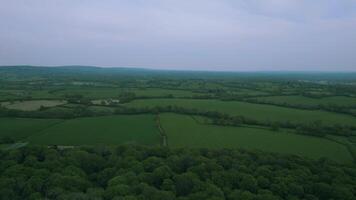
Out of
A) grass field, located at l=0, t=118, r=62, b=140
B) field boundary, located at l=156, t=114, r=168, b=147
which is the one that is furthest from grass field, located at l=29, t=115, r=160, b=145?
grass field, located at l=0, t=118, r=62, b=140

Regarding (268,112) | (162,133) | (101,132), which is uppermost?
(268,112)

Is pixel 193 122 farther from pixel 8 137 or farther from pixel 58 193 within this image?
pixel 58 193

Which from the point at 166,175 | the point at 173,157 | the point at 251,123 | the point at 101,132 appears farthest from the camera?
the point at 251,123

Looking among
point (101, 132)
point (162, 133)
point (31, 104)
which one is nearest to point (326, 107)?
point (162, 133)

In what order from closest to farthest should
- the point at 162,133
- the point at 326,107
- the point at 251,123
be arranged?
the point at 162,133 → the point at 251,123 → the point at 326,107

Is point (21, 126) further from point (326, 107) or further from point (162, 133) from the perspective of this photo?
point (326, 107)

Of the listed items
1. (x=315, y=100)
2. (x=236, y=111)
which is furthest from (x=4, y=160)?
(x=315, y=100)
